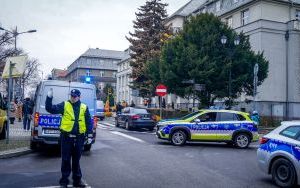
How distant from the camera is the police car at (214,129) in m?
17.4

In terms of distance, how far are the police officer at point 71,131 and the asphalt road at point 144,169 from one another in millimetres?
620

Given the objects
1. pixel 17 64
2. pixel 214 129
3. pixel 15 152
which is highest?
pixel 17 64

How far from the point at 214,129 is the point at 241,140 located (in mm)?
1285

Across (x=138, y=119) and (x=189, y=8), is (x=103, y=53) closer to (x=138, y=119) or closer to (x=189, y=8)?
(x=189, y=8)

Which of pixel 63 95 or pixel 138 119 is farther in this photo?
pixel 138 119

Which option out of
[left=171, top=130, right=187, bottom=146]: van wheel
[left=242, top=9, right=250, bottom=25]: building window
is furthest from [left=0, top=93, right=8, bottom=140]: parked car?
[left=242, top=9, right=250, bottom=25]: building window

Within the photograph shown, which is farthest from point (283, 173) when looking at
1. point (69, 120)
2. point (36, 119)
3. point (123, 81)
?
point (123, 81)

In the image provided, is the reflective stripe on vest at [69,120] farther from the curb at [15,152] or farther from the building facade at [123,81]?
the building facade at [123,81]

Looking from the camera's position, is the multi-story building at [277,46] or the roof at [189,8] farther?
the roof at [189,8]

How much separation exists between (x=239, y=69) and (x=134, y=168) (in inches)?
1031

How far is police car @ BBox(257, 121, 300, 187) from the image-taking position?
8766 mm

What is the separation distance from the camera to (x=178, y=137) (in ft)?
57.7

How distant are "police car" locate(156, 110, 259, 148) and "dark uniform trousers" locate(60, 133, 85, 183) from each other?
9673 millimetres

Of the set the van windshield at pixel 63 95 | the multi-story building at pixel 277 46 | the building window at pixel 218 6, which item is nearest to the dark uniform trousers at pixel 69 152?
the van windshield at pixel 63 95
